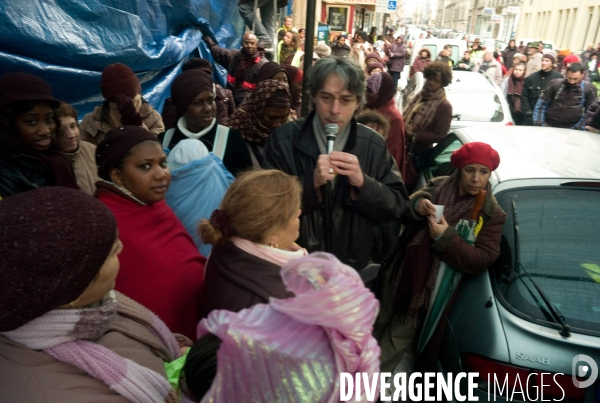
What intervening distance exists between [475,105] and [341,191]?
5.39m

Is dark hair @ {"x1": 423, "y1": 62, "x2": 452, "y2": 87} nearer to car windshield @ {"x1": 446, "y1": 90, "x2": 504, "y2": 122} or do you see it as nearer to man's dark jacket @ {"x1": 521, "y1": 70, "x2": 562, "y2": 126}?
car windshield @ {"x1": 446, "y1": 90, "x2": 504, "y2": 122}

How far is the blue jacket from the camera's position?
2217 mm

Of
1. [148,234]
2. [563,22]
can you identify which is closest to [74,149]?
[148,234]

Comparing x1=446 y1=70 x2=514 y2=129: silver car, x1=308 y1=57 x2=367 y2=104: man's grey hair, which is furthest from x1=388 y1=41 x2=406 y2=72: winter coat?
x1=308 y1=57 x2=367 y2=104: man's grey hair

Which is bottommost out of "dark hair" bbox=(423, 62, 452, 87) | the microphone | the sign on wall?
the microphone

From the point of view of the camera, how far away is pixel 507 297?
2133 mm

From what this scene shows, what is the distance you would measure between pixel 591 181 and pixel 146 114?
3.20m

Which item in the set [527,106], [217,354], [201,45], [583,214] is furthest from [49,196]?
[527,106]

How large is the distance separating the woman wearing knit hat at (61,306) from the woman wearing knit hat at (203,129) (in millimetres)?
1558

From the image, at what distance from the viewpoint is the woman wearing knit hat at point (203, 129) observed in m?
2.67

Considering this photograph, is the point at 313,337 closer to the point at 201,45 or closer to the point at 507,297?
the point at 507,297

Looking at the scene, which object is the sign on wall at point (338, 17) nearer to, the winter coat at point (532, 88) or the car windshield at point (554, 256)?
the winter coat at point (532, 88)

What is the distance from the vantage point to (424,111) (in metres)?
4.84

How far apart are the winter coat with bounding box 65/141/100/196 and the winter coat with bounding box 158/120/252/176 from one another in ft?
1.43
